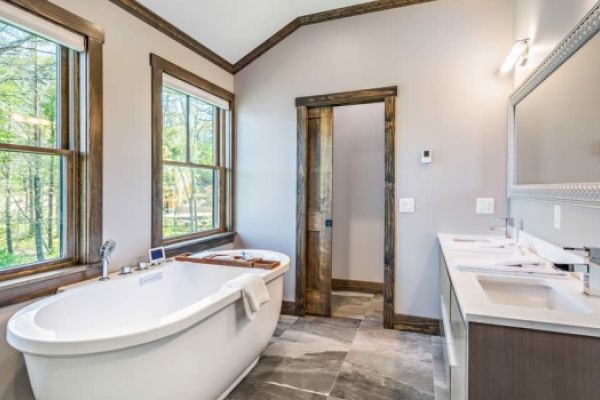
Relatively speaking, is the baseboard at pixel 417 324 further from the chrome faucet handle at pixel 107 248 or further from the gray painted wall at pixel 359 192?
the chrome faucet handle at pixel 107 248

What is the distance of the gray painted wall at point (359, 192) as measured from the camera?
13.8ft

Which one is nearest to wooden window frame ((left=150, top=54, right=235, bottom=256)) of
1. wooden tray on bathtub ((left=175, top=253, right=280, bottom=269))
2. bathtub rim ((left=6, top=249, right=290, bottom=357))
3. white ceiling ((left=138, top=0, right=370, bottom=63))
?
wooden tray on bathtub ((left=175, top=253, right=280, bottom=269))

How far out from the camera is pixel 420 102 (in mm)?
2994

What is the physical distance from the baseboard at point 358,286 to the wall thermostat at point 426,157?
187 centimetres

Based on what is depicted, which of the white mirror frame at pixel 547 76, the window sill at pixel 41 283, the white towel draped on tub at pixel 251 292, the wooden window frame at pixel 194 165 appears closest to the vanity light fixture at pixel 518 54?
the white mirror frame at pixel 547 76

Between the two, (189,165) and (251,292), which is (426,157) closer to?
(251,292)

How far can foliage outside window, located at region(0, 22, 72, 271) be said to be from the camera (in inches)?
71.6

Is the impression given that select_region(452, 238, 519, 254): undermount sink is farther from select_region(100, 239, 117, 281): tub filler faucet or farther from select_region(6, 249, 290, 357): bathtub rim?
select_region(100, 239, 117, 281): tub filler faucet

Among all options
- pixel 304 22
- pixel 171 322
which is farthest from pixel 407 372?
pixel 304 22

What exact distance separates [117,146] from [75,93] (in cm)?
40

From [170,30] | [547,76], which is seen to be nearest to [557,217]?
[547,76]

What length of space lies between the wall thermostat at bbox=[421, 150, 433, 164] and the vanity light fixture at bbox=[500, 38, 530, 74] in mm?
839

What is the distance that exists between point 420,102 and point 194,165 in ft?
7.02

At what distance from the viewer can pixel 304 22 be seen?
3367 millimetres
